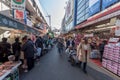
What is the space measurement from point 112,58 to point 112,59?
0.15ft

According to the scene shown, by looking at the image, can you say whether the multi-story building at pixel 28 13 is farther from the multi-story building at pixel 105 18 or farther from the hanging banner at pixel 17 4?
the multi-story building at pixel 105 18

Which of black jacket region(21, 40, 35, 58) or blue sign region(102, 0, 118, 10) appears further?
blue sign region(102, 0, 118, 10)

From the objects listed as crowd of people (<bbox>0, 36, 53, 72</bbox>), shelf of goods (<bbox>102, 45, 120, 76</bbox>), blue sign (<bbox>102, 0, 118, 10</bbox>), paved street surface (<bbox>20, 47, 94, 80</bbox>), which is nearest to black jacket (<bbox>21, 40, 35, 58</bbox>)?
crowd of people (<bbox>0, 36, 53, 72</bbox>)

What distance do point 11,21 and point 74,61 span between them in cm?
556

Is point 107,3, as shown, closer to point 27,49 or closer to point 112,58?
point 112,58

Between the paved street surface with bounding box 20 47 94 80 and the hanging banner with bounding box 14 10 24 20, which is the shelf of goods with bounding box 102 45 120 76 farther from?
the hanging banner with bounding box 14 10 24 20

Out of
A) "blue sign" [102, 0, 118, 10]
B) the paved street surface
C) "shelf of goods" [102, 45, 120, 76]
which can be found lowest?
the paved street surface

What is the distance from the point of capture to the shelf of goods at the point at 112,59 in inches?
314

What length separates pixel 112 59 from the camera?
8.61 m

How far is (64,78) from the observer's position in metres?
8.02

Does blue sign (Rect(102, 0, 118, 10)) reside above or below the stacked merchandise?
above

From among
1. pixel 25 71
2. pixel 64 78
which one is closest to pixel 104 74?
pixel 64 78

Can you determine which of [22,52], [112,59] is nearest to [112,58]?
[112,59]

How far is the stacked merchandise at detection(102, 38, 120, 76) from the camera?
7984 millimetres
